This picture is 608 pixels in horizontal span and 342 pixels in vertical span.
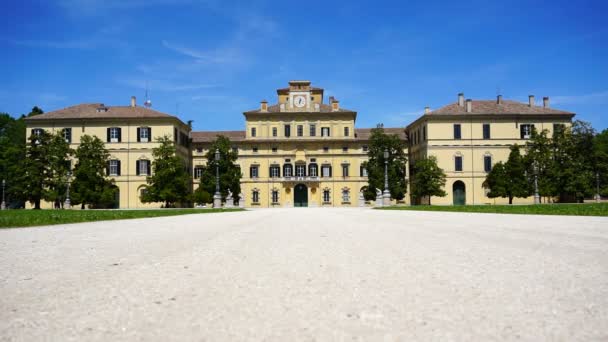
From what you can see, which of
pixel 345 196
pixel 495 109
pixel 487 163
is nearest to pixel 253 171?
pixel 345 196

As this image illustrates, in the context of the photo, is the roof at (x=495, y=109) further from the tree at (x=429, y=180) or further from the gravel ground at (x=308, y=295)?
the gravel ground at (x=308, y=295)

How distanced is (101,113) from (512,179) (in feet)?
152

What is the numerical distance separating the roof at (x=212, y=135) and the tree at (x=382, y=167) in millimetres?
19499

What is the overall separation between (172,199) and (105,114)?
60.3ft

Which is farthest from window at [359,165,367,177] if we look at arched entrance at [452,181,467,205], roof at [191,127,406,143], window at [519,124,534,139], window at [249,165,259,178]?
window at [519,124,534,139]

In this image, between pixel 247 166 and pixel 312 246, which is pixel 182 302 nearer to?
pixel 312 246

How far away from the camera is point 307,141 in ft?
205

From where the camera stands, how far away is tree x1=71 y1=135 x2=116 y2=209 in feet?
145

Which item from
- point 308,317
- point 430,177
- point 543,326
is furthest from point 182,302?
point 430,177

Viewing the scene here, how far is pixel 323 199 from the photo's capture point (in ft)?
203

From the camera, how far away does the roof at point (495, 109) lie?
2156 inches

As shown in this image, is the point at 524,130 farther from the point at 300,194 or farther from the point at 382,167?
the point at 300,194

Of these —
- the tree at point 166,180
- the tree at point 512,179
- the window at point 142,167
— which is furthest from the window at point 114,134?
the tree at point 512,179

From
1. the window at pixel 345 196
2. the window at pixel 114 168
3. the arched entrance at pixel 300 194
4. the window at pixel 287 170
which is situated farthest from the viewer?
the window at pixel 287 170
